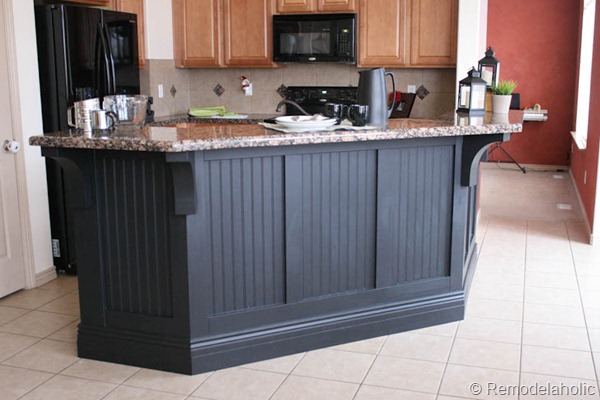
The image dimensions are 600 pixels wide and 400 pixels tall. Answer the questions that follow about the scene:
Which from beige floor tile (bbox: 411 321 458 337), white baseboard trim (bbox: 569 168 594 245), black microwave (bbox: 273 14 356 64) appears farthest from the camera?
black microwave (bbox: 273 14 356 64)

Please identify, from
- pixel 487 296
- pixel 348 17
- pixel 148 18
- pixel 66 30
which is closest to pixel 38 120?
pixel 66 30

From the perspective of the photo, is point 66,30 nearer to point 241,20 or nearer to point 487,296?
point 241,20

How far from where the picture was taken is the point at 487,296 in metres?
4.01

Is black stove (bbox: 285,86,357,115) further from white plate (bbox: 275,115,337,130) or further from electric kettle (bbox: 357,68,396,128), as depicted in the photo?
white plate (bbox: 275,115,337,130)

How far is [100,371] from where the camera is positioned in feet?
9.89

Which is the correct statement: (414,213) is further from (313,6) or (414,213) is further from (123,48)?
(313,6)

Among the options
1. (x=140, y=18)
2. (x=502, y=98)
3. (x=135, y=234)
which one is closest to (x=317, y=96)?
(x=140, y=18)

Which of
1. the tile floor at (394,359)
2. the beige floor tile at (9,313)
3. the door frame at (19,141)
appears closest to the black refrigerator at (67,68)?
the door frame at (19,141)

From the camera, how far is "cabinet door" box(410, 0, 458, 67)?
530cm

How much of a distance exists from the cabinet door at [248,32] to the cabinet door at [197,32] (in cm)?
10

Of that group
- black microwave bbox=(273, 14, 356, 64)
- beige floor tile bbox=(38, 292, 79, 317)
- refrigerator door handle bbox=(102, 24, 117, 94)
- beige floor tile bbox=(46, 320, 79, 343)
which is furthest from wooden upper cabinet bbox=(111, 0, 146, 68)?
beige floor tile bbox=(46, 320, 79, 343)

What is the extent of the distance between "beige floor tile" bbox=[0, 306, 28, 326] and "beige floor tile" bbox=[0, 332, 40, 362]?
0.20 m

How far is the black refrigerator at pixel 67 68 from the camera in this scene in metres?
4.21

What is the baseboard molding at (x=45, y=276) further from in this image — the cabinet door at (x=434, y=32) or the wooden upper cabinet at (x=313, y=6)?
the cabinet door at (x=434, y=32)
